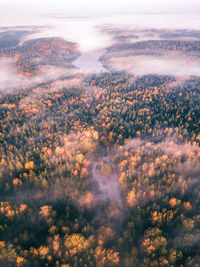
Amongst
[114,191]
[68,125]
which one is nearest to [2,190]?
[114,191]

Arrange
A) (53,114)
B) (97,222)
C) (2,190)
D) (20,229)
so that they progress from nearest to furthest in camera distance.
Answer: (20,229) < (97,222) < (2,190) < (53,114)

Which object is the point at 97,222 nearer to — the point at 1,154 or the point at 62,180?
the point at 62,180

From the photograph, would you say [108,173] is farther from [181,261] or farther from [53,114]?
[53,114]

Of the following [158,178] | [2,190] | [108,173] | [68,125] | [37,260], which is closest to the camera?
[37,260]

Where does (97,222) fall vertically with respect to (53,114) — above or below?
below

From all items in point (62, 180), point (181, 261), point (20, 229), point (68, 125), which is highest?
point (68, 125)

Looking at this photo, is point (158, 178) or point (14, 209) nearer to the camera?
point (14, 209)

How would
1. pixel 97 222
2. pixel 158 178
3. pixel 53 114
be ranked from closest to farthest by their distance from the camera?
pixel 97 222, pixel 158 178, pixel 53 114

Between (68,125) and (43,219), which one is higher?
(68,125)

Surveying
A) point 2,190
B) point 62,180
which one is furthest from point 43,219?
point 2,190
